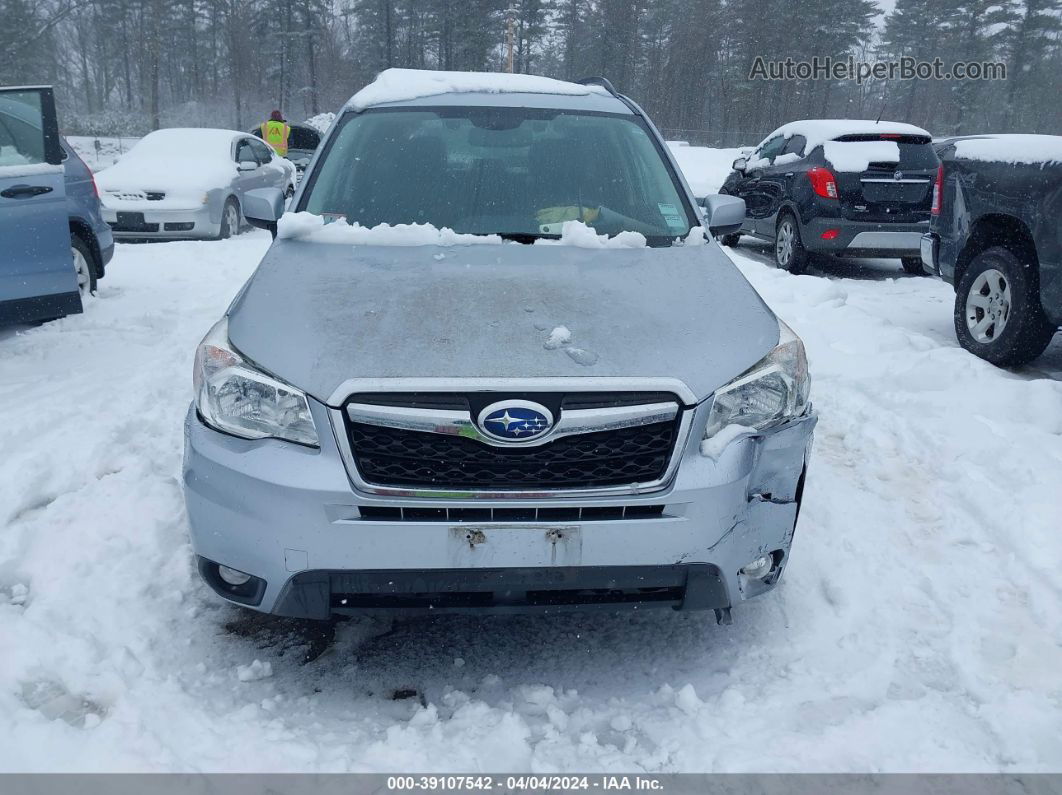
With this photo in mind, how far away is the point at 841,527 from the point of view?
388 centimetres

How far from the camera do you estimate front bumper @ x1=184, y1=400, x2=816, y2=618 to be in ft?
8.16

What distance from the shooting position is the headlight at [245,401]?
2.56 meters

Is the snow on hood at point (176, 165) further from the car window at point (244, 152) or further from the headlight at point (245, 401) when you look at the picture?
the headlight at point (245, 401)

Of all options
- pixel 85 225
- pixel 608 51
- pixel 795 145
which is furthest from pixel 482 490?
pixel 608 51

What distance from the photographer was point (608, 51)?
63500mm

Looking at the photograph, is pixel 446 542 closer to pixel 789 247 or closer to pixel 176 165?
pixel 789 247

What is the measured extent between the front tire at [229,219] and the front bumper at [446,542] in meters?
10.6

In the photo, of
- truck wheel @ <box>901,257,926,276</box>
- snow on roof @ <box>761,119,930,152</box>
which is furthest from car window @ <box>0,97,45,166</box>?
truck wheel @ <box>901,257,926,276</box>

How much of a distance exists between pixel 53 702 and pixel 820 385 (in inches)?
180

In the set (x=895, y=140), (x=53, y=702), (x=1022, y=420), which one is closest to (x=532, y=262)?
(x=53, y=702)

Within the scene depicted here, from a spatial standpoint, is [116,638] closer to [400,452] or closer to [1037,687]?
[400,452]

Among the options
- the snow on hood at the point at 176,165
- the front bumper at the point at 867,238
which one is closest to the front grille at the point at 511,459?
the front bumper at the point at 867,238

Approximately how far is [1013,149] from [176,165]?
10551 mm

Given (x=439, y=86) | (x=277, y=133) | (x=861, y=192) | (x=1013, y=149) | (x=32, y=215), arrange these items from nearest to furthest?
(x=439, y=86) < (x=32, y=215) < (x=1013, y=149) < (x=861, y=192) < (x=277, y=133)
